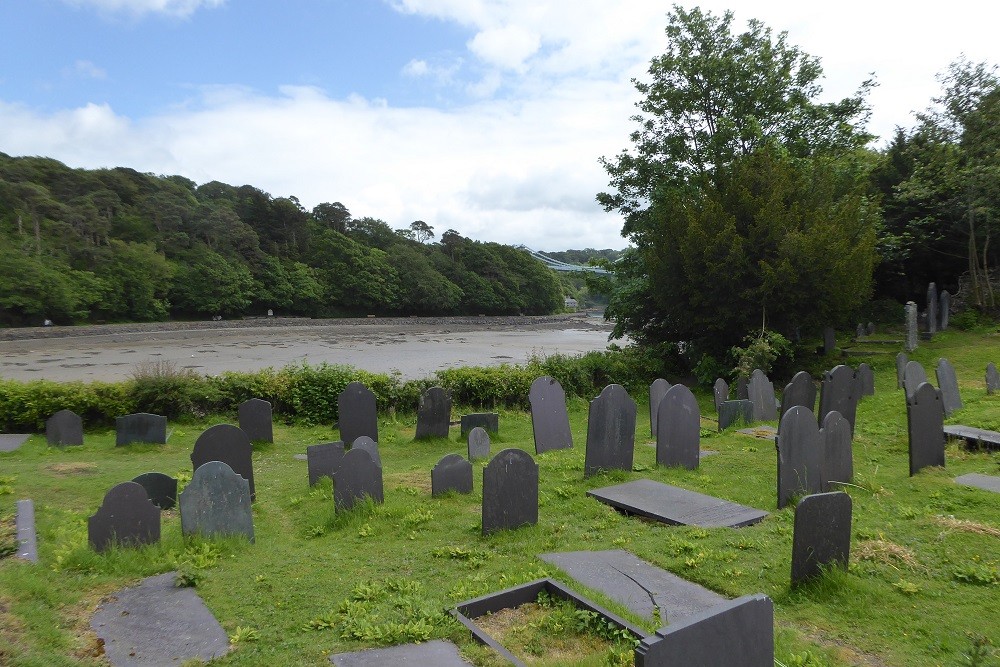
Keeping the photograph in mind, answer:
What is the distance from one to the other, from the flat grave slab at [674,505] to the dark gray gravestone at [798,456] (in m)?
0.51

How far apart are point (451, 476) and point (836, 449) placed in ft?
13.5

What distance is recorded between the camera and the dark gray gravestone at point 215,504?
5.50 m

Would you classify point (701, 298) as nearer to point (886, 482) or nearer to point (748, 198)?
point (748, 198)

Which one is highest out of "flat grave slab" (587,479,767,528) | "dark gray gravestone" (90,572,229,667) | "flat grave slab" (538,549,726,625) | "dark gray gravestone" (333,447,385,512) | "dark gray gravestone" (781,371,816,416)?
"dark gray gravestone" (781,371,816,416)

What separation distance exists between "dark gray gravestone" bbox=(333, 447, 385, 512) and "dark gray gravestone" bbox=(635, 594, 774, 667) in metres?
4.39

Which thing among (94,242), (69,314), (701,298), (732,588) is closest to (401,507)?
(732,588)

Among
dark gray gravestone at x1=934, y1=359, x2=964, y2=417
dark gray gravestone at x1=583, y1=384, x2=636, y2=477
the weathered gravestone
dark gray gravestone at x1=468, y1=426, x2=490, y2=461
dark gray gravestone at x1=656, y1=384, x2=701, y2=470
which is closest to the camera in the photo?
the weathered gravestone

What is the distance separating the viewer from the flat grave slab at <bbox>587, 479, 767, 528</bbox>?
587 cm

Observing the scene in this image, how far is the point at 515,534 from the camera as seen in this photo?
5672 mm

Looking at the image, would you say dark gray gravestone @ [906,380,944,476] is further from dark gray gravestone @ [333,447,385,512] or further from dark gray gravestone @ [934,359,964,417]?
dark gray gravestone @ [333,447,385,512]

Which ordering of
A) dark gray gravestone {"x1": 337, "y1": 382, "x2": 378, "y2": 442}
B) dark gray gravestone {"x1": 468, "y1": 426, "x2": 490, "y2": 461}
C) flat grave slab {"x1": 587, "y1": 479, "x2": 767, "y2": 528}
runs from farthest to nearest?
dark gray gravestone {"x1": 337, "y1": 382, "x2": 378, "y2": 442}
dark gray gravestone {"x1": 468, "y1": 426, "x2": 490, "y2": 461}
flat grave slab {"x1": 587, "y1": 479, "x2": 767, "y2": 528}

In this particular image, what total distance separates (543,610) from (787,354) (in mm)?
14894

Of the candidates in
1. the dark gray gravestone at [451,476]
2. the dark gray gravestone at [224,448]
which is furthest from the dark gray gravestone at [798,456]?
the dark gray gravestone at [224,448]

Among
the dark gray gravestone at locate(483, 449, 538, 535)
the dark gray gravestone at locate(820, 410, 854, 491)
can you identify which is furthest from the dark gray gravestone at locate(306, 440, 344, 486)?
the dark gray gravestone at locate(820, 410, 854, 491)
